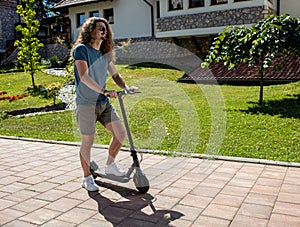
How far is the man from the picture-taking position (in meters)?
3.27

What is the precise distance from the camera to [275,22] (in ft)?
26.7

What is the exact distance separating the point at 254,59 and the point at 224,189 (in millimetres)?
5391

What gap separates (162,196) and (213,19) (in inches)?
519

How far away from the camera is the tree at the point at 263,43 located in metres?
7.75

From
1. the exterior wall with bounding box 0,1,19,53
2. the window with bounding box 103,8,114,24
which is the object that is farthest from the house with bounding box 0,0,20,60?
the window with bounding box 103,8,114,24

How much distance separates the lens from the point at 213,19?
15344 millimetres

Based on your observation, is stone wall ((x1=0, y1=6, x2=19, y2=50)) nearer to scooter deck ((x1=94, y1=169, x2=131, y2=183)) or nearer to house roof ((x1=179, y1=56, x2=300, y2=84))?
house roof ((x1=179, y1=56, x2=300, y2=84))

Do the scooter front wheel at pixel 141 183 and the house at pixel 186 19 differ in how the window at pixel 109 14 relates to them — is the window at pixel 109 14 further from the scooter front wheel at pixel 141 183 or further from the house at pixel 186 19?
the scooter front wheel at pixel 141 183

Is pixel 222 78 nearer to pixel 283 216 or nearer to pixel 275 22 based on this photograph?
pixel 275 22

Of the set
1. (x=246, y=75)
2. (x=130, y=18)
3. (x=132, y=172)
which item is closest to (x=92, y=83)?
(x=132, y=172)

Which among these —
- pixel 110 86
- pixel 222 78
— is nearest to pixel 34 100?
pixel 110 86

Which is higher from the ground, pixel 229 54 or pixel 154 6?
pixel 154 6

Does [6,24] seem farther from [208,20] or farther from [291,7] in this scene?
[291,7]

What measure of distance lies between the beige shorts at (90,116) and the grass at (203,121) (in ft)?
6.16
